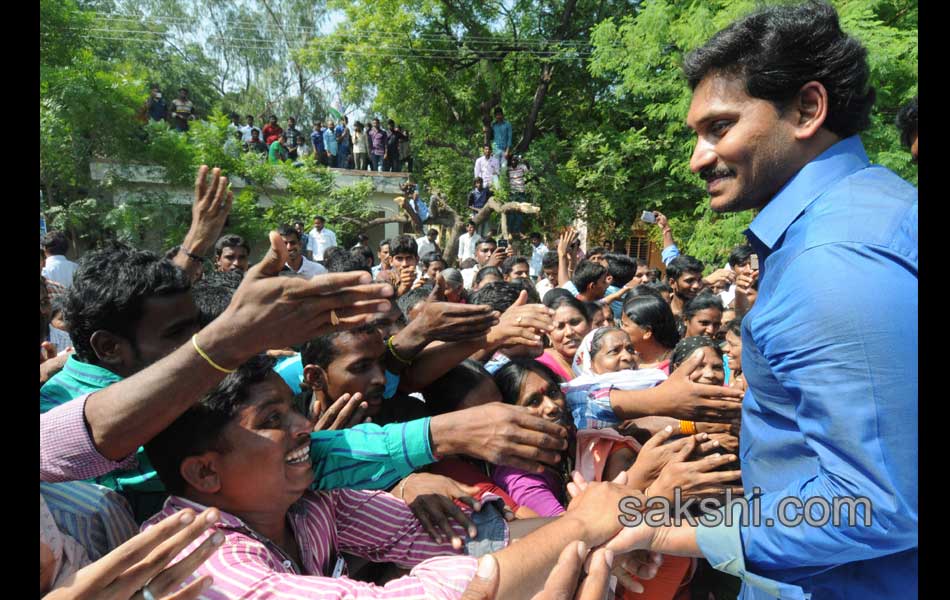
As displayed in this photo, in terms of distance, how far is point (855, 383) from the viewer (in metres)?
1.30

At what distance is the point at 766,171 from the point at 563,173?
615 inches

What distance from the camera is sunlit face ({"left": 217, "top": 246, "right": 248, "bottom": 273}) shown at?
18.8ft

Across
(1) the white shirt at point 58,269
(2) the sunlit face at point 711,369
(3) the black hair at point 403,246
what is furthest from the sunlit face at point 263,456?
(1) the white shirt at point 58,269

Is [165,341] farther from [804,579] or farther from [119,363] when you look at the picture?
[804,579]

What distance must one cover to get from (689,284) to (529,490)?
454 cm

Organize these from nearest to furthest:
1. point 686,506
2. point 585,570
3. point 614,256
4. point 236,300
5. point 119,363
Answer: point 236,300, point 585,570, point 686,506, point 119,363, point 614,256

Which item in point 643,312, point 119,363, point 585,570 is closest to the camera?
point 585,570

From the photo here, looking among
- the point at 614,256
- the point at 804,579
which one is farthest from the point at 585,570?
the point at 614,256

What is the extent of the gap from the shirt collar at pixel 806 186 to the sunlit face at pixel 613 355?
198 centimetres

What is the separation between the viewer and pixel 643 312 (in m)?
4.34

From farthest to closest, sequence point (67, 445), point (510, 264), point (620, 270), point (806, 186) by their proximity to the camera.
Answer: point (510, 264)
point (620, 270)
point (806, 186)
point (67, 445)

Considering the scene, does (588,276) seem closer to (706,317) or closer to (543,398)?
(706,317)

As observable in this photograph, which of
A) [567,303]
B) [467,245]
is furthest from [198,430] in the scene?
[467,245]

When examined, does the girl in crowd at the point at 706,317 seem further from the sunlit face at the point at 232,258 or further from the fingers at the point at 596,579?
the sunlit face at the point at 232,258
